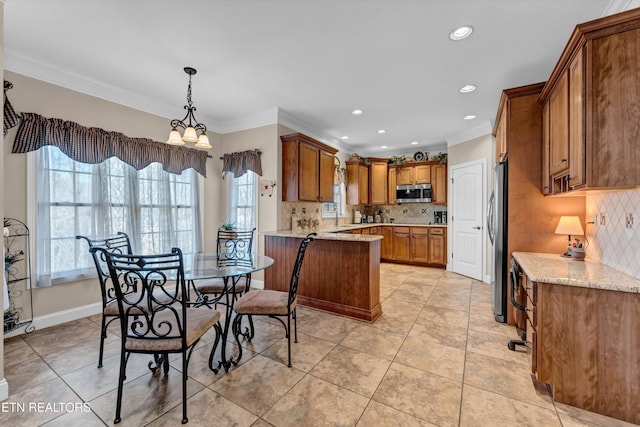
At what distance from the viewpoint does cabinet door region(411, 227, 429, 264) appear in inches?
229

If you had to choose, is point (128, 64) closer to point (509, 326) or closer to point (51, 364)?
point (51, 364)

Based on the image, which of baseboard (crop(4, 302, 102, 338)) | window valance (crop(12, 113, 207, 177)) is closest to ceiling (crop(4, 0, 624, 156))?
window valance (crop(12, 113, 207, 177))

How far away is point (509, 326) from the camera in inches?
115

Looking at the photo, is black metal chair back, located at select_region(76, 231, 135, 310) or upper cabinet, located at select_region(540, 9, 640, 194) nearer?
upper cabinet, located at select_region(540, 9, 640, 194)

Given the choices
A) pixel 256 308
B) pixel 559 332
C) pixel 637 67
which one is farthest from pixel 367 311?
pixel 637 67

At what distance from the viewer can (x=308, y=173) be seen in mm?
4383

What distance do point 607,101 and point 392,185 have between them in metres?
4.94

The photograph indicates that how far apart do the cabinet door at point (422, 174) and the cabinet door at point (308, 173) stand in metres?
2.84

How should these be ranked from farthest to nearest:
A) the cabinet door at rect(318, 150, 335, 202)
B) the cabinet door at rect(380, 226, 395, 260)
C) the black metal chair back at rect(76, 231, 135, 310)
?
the cabinet door at rect(380, 226, 395, 260), the cabinet door at rect(318, 150, 335, 202), the black metal chair back at rect(76, 231, 135, 310)

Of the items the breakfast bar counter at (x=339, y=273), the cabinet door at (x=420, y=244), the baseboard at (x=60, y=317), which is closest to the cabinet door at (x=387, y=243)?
the cabinet door at (x=420, y=244)

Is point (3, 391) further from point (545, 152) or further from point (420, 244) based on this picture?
point (420, 244)

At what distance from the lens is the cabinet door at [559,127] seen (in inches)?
79.4

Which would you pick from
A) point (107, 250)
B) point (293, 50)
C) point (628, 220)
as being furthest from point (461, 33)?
point (107, 250)

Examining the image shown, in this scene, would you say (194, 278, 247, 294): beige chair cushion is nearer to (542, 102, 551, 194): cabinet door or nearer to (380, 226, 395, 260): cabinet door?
(542, 102, 551, 194): cabinet door
